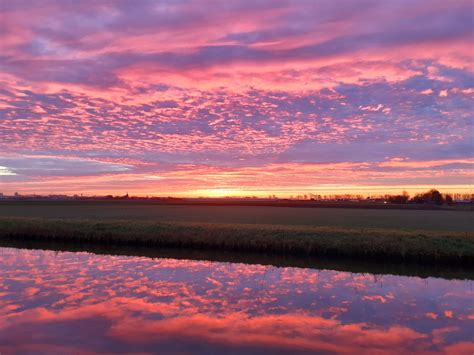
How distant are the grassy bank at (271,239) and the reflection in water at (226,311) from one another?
20.2 feet

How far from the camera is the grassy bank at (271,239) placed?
2784 cm

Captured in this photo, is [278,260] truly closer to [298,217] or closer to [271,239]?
[271,239]

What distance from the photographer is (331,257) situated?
93.6 feet

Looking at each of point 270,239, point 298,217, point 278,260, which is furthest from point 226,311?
point 298,217

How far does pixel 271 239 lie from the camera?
31.4 metres

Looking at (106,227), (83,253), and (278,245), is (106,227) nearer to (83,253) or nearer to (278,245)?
(83,253)

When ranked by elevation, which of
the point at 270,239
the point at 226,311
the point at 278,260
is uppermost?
the point at 270,239

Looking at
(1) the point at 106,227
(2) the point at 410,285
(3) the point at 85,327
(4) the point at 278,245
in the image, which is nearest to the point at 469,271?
(2) the point at 410,285

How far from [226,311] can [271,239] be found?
16.7 meters

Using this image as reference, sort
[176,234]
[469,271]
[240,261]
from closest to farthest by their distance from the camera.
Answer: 1. [469,271]
2. [240,261]
3. [176,234]

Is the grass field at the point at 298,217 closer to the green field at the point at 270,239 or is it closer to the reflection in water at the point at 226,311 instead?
the green field at the point at 270,239

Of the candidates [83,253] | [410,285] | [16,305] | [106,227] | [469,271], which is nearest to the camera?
[16,305]

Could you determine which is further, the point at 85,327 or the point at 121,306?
the point at 121,306

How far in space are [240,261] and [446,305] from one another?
13.6 meters
